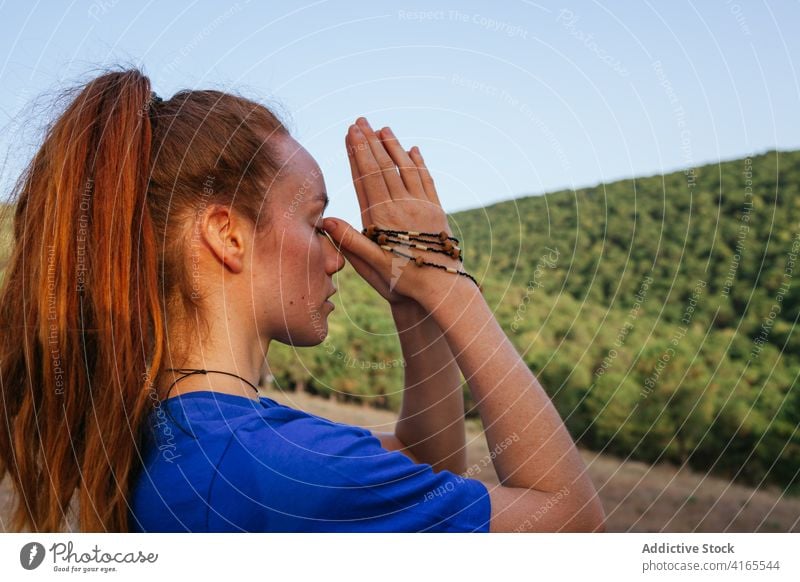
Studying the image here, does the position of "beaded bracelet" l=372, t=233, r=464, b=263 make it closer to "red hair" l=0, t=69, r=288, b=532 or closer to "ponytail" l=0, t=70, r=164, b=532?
"red hair" l=0, t=69, r=288, b=532

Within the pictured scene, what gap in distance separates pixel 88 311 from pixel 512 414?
0.72m

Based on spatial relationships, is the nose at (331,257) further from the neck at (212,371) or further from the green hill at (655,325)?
the green hill at (655,325)

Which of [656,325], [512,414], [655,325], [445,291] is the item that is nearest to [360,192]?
→ [445,291]

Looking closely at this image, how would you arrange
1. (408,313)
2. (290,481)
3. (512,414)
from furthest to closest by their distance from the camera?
(408,313)
(512,414)
(290,481)

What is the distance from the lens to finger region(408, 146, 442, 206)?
1.35 m

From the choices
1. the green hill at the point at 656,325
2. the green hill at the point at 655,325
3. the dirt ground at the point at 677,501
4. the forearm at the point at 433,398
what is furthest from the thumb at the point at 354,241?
the dirt ground at the point at 677,501

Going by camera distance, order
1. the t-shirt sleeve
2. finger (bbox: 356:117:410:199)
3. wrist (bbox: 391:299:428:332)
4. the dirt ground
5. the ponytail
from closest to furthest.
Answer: the t-shirt sleeve → the ponytail → finger (bbox: 356:117:410:199) → wrist (bbox: 391:299:428:332) → the dirt ground

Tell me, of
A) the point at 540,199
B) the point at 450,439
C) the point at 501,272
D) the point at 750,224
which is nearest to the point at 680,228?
the point at 750,224

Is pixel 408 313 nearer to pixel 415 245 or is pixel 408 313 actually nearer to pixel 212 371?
pixel 415 245

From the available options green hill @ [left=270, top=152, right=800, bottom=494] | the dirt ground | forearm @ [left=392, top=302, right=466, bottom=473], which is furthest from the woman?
the dirt ground

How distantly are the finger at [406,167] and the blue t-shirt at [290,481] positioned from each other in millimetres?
440

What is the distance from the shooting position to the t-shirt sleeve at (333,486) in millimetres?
1075

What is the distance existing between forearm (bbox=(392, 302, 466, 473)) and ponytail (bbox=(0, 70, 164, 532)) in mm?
524

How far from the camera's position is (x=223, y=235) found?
1.28 m
